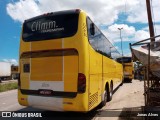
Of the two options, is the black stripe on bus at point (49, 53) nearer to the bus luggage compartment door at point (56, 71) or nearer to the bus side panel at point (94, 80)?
the bus luggage compartment door at point (56, 71)

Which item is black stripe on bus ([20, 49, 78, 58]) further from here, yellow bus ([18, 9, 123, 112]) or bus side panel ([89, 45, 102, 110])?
bus side panel ([89, 45, 102, 110])

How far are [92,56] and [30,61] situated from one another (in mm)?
2148

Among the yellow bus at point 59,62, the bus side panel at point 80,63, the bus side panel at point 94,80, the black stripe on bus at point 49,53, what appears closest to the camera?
the bus side panel at point 80,63

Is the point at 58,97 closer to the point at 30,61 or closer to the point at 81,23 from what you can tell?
the point at 30,61

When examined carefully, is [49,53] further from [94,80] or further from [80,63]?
[94,80]

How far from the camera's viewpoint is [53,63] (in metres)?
8.98

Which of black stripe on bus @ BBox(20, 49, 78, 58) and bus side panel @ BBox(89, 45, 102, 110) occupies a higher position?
black stripe on bus @ BBox(20, 49, 78, 58)

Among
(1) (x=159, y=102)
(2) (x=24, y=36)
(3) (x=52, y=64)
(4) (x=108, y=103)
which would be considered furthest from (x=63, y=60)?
(4) (x=108, y=103)

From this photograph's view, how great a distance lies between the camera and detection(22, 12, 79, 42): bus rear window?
9.00 meters

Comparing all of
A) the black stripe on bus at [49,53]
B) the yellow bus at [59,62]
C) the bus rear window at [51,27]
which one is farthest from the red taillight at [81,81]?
the bus rear window at [51,27]

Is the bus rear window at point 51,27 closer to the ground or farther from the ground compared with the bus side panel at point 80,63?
farther from the ground

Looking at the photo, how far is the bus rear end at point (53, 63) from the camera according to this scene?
8617 mm

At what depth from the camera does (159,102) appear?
970 centimetres

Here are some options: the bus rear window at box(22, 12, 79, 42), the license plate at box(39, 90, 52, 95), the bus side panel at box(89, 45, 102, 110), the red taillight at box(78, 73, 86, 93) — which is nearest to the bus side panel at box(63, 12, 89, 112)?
the red taillight at box(78, 73, 86, 93)
